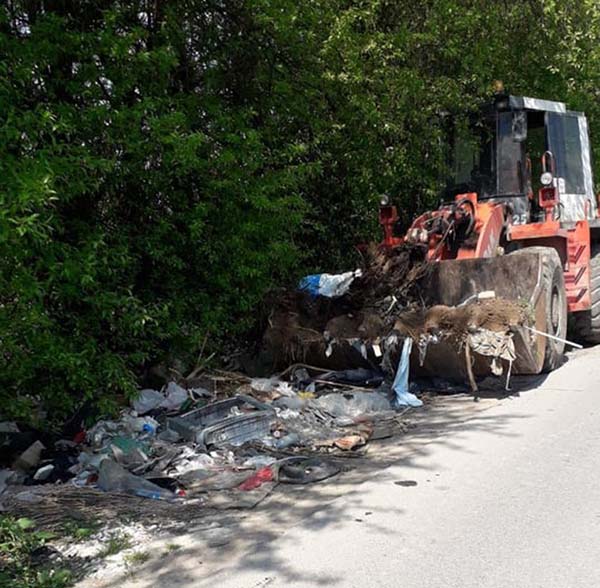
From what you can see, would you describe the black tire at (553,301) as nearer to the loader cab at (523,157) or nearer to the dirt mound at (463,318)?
the dirt mound at (463,318)

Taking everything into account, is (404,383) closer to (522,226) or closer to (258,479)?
(258,479)

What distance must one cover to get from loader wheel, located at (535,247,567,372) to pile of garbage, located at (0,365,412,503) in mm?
1879

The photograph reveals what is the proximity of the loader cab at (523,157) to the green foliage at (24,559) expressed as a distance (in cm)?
690

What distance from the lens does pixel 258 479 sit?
491 cm

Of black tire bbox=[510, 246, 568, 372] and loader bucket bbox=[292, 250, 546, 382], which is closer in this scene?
loader bucket bbox=[292, 250, 546, 382]

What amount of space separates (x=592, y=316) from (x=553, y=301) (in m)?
1.87

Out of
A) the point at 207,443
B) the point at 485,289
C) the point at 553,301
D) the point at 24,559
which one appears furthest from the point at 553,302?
the point at 24,559

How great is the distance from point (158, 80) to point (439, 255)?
382cm

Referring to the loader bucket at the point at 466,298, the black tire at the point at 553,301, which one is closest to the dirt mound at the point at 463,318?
the loader bucket at the point at 466,298

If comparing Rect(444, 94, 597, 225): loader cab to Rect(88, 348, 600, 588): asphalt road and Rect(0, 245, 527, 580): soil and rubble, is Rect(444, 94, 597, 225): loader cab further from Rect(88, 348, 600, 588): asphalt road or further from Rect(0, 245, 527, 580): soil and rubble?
Result: Rect(88, 348, 600, 588): asphalt road

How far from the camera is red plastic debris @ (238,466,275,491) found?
4816 mm

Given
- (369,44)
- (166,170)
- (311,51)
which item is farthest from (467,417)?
(369,44)

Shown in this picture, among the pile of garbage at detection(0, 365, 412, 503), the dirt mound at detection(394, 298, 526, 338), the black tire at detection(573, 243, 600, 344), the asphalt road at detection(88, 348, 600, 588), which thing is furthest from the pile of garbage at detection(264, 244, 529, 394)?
the black tire at detection(573, 243, 600, 344)

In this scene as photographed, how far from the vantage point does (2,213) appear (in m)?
3.70
